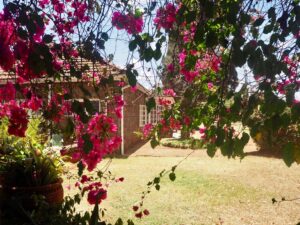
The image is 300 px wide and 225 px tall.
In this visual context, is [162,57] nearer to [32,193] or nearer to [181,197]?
[32,193]

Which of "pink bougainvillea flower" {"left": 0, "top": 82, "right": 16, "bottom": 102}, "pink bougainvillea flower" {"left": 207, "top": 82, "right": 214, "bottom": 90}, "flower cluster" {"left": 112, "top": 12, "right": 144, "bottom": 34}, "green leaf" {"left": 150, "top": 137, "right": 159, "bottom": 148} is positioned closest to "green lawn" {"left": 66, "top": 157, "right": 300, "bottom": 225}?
"green leaf" {"left": 150, "top": 137, "right": 159, "bottom": 148}

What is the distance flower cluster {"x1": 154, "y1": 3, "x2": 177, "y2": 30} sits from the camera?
2.78 meters

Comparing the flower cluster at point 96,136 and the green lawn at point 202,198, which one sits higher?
the flower cluster at point 96,136

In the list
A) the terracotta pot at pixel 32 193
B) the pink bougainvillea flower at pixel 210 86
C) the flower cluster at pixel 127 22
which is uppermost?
the flower cluster at pixel 127 22

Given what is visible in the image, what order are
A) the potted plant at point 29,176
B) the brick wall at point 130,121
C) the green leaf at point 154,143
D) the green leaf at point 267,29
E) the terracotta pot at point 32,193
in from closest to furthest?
the green leaf at point 267,29, the green leaf at point 154,143, the terracotta pot at point 32,193, the potted plant at point 29,176, the brick wall at point 130,121

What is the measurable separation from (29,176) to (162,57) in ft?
7.69

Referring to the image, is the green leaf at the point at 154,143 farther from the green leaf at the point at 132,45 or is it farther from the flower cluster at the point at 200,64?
the green leaf at the point at 132,45

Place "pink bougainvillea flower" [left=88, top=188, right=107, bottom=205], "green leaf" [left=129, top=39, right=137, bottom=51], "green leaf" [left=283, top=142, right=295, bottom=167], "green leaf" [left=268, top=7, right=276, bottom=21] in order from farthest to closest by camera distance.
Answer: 1. "pink bougainvillea flower" [left=88, top=188, right=107, bottom=205]
2. "green leaf" [left=268, top=7, right=276, bottom=21]
3. "green leaf" [left=129, top=39, right=137, bottom=51]
4. "green leaf" [left=283, top=142, right=295, bottom=167]

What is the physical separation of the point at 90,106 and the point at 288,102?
42.0 inches

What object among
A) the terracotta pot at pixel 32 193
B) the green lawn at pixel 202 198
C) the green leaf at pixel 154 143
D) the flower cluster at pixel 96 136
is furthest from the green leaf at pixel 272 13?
the green lawn at pixel 202 198

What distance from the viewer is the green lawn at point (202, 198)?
5.65 metres

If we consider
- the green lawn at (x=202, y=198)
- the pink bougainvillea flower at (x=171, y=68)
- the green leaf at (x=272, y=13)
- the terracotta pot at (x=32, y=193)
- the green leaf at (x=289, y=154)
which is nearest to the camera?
the green leaf at (x=289, y=154)

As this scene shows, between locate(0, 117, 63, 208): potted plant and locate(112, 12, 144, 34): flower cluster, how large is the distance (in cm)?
168

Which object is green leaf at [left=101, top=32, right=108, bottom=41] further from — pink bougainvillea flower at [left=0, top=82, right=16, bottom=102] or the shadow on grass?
the shadow on grass
